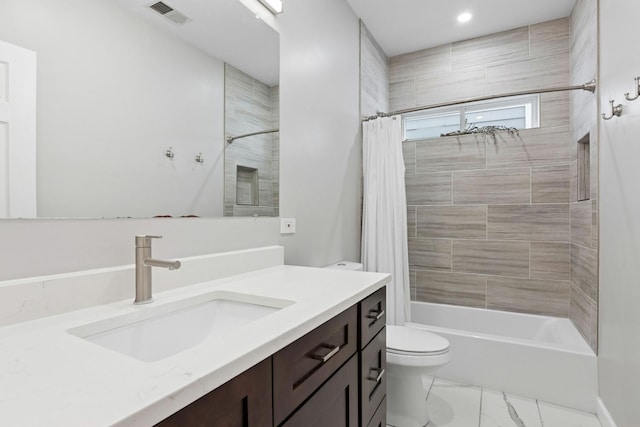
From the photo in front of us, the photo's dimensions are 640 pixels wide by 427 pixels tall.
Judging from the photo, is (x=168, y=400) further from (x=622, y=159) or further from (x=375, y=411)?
(x=622, y=159)

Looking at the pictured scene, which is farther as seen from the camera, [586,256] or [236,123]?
[586,256]

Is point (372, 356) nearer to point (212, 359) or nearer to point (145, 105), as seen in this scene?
point (212, 359)

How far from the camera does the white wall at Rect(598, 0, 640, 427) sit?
4.54ft

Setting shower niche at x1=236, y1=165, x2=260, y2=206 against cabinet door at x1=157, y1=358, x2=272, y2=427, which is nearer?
cabinet door at x1=157, y1=358, x2=272, y2=427

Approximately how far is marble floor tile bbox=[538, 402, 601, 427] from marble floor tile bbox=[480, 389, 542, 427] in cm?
4

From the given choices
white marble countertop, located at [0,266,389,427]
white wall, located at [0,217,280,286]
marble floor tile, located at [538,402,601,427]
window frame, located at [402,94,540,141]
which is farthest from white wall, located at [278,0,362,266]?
marble floor tile, located at [538,402,601,427]

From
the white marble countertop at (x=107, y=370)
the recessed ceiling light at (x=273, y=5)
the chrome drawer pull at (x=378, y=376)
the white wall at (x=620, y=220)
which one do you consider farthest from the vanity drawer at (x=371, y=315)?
the recessed ceiling light at (x=273, y=5)

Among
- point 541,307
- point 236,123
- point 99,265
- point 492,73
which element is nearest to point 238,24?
point 236,123

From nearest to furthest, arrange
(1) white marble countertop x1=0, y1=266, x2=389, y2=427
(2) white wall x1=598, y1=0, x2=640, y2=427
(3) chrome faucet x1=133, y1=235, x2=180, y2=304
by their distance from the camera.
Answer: (1) white marble countertop x1=0, y1=266, x2=389, y2=427, (3) chrome faucet x1=133, y1=235, x2=180, y2=304, (2) white wall x1=598, y1=0, x2=640, y2=427

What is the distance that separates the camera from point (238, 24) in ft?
4.72

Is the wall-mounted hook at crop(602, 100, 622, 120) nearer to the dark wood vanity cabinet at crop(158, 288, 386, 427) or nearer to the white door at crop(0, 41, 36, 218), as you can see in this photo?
the dark wood vanity cabinet at crop(158, 288, 386, 427)

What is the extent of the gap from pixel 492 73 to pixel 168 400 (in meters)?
3.30

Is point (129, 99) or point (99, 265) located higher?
point (129, 99)

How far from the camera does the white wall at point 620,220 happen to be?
138 cm
